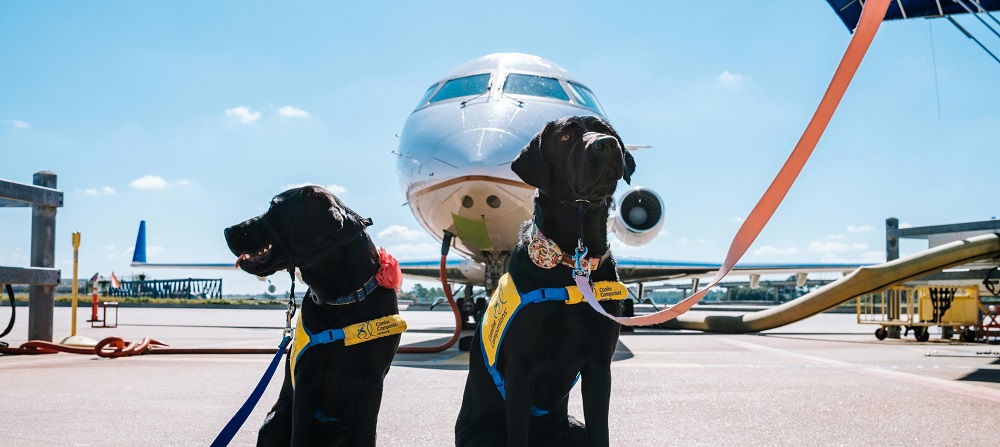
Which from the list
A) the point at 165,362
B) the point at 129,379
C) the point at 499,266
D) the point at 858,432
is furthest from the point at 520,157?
the point at 499,266

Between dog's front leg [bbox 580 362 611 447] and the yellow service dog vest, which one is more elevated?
the yellow service dog vest

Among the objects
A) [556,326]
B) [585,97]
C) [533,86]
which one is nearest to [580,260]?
[556,326]

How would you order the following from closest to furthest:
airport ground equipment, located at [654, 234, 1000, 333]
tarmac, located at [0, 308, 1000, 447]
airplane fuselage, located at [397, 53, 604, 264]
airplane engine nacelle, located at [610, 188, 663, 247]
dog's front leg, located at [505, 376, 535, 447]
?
dog's front leg, located at [505, 376, 535, 447] < tarmac, located at [0, 308, 1000, 447] < airplane fuselage, located at [397, 53, 604, 264] < airport ground equipment, located at [654, 234, 1000, 333] < airplane engine nacelle, located at [610, 188, 663, 247]

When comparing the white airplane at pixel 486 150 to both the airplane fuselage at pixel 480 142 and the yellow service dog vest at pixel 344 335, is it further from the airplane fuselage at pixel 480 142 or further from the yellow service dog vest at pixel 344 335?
the yellow service dog vest at pixel 344 335

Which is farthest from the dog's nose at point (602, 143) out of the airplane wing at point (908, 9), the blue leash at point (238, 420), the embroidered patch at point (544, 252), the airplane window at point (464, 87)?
the airplane wing at point (908, 9)

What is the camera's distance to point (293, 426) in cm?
249

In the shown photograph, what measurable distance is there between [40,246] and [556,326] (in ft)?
28.4

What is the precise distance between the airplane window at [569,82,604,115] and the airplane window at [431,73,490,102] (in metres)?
1.32

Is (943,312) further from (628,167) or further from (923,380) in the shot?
(628,167)

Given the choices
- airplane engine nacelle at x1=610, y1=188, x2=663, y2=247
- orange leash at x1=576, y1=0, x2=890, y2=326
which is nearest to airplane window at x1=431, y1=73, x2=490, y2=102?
airplane engine nacelle at x1=610, y1=188, x2=663, y2=247

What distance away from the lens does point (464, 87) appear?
33.2ft

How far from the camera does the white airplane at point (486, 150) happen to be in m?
8.35

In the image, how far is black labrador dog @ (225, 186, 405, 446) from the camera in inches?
104

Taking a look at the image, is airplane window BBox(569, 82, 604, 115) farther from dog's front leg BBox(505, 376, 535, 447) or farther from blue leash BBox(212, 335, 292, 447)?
dog's front leg BBox(505, 376, 535, 447)
